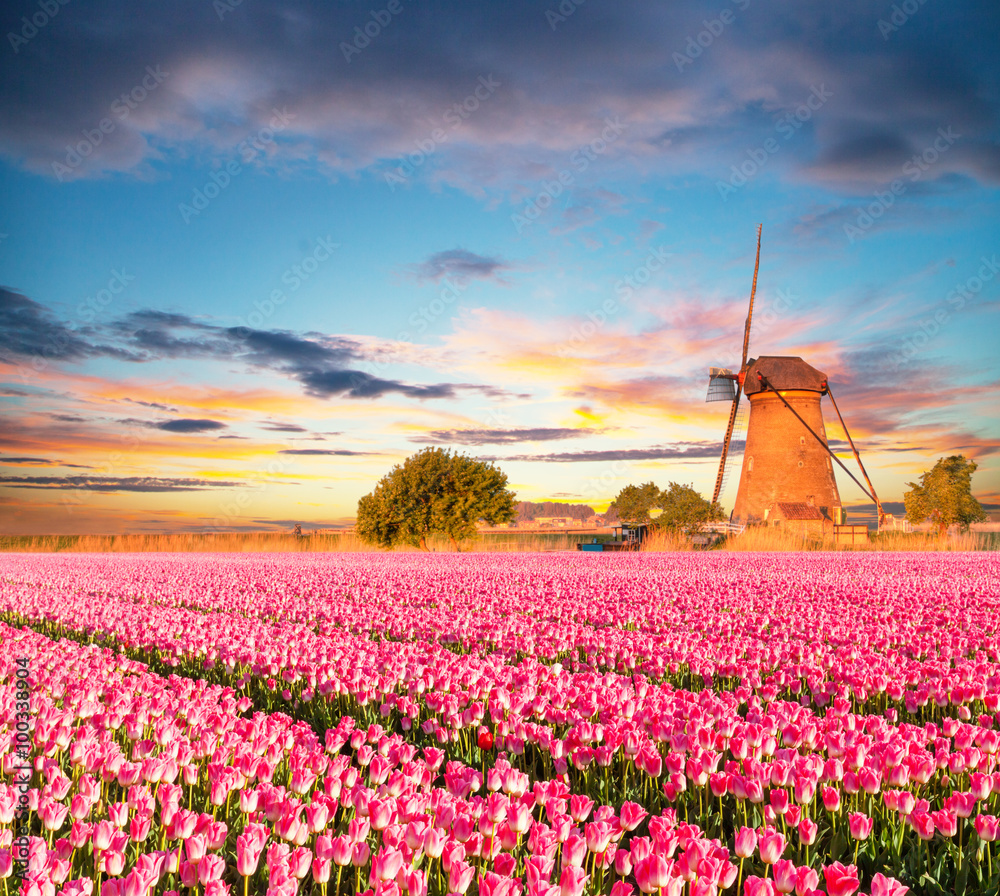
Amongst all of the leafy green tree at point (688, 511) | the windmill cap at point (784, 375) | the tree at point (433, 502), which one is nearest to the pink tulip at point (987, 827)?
the tree at point (433, 502)

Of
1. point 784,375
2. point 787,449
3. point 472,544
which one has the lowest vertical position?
point 472,544

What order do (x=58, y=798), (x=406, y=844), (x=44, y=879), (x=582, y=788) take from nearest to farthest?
(x=44, y=879) < (x=406, y=844) < (x=58, y=798) < (x=582, y=788)

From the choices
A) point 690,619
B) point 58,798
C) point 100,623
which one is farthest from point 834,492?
point 58,798

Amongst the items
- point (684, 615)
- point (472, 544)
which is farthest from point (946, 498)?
point (684, 615)

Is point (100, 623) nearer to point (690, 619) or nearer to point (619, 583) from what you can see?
point (690, 619)

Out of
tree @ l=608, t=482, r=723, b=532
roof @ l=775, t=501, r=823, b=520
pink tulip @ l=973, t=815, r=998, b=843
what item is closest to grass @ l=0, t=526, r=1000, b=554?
tree @ l=608, t=482, r=723, b=532

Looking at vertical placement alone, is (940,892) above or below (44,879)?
below

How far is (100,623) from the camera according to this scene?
297 inches

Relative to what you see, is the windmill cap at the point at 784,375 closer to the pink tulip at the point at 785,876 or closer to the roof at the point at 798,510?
the roof at the point at 798,510

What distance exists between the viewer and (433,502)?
33.2 m

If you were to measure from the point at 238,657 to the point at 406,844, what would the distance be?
12.8 feet

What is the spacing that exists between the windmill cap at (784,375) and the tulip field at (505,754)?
42775 millimetres

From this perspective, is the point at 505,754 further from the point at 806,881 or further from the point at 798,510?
the point at 798,510

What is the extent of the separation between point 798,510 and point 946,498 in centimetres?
945
